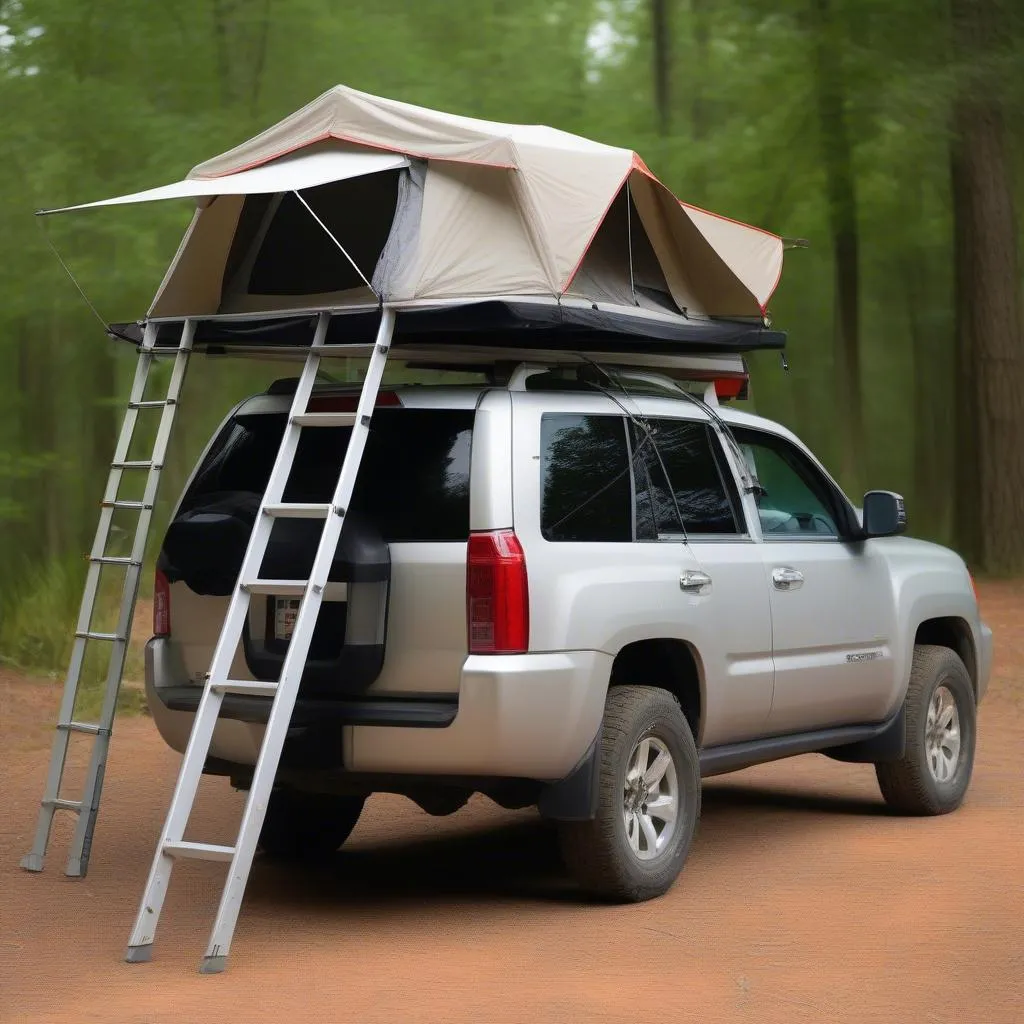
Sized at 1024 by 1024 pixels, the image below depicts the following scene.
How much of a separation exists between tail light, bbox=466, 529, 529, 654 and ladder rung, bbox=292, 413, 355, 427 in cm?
72

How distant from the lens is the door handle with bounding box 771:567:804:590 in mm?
8516

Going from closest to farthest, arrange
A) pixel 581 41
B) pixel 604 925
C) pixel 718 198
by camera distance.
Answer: pixel 604 925, pixel 718 198, pixel 581 41

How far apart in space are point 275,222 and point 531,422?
2.08m

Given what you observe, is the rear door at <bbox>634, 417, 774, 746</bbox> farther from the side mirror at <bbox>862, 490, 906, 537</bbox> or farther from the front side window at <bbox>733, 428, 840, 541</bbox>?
the side mirror at <bbox>862, 490, 906, 537</bbox>

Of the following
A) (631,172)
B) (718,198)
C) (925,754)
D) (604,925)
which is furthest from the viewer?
(718,198)

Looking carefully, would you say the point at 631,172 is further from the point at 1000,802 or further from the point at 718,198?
the point at 718,198

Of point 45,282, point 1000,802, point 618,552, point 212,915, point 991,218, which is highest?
point 991,218

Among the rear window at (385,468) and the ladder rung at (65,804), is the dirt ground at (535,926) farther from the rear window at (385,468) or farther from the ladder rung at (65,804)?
A: the rear window at (385,468)

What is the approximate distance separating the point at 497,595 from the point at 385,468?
0.86m

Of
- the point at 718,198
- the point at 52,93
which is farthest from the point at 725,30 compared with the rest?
the point at 52,93

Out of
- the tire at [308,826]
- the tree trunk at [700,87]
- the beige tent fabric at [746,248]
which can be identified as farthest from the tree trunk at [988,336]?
the tire at [308,826]

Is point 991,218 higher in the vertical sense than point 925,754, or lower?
higher

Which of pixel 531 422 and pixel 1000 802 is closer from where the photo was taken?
pixel 531 422

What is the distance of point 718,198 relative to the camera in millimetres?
23406
